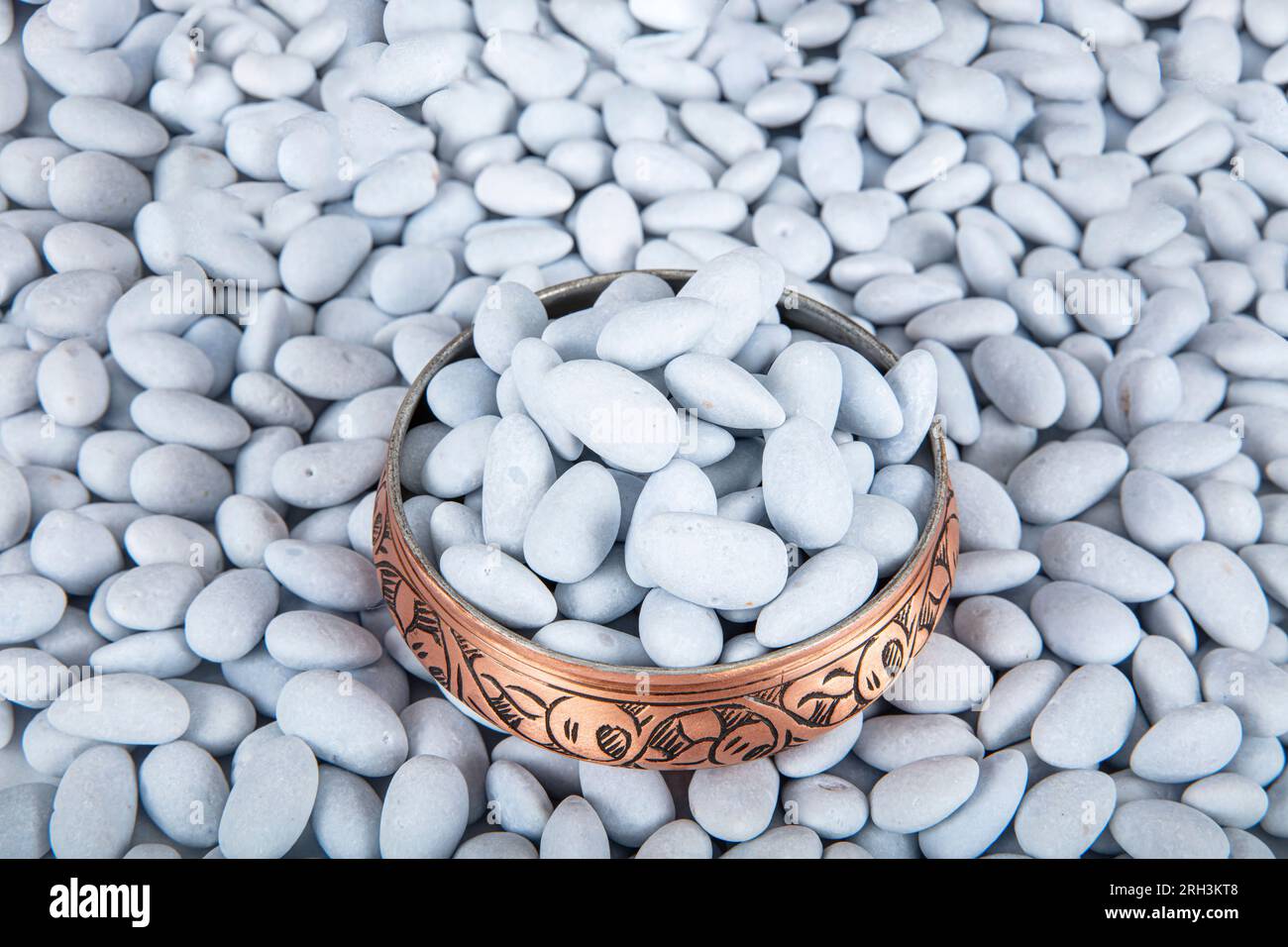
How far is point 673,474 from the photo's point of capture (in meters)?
0.47

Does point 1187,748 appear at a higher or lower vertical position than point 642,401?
lower

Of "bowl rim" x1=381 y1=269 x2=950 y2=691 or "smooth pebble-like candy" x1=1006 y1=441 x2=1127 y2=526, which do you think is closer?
"bowl rim" x1=381 y1=269 x2=950 y2=691

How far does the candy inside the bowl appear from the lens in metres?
0.45

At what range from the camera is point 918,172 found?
2.49ft

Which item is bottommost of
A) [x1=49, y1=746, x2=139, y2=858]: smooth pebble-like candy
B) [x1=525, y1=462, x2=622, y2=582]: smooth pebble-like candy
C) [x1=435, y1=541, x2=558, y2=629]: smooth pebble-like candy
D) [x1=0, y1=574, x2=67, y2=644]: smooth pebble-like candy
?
[x1=49, y1=746, x2=139, y2=858]: smooth pebble-like candy

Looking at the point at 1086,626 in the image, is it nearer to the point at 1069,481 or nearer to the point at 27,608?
the point at 1069,481

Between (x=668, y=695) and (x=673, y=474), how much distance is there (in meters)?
0.09

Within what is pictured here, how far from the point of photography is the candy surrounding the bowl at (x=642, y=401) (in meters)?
0.48

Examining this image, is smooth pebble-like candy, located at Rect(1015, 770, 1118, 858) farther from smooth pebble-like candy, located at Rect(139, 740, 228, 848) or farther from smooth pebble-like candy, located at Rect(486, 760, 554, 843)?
smooth pebble-like candy, located at Rect(139, 740, 228, 848)

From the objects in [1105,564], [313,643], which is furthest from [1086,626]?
[313,643]


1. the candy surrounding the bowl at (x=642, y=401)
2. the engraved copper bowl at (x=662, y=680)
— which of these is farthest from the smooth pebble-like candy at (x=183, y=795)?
the engraved copper bowl at (x=662, y=680)

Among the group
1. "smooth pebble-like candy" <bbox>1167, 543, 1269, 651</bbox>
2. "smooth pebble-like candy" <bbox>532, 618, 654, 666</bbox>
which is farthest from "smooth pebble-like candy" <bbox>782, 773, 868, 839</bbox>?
"smooth pebble-like candy" <bbox>1167, 543, 1269, 651</bbox>

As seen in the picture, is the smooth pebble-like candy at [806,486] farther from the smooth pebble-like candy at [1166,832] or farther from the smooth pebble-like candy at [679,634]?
the smooth pebble-like candy at [1166,832]
